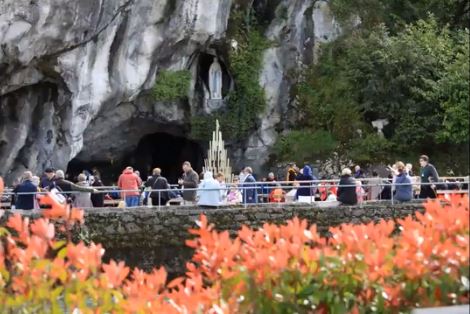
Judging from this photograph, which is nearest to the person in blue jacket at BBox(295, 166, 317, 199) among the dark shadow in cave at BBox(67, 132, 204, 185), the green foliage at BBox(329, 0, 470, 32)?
the green foliage at BBox(329, 0, 470, 32)

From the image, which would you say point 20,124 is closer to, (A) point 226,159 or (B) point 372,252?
(A) point 226,159

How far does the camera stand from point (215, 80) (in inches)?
1366

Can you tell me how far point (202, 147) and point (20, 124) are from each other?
7567 millimetres

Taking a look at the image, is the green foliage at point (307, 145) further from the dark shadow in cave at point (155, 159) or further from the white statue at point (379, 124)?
the dark shadow in cave at point (155, 159)

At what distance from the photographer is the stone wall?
1975 cm

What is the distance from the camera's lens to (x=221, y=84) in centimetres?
3494

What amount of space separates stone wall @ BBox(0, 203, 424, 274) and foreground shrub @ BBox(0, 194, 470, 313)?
41.5 ft

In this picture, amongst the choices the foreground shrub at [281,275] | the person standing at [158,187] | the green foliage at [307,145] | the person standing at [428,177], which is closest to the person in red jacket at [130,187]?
the person standing at [158,187]

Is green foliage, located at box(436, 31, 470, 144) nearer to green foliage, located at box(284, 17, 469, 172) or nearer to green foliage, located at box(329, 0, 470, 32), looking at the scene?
green foliage, located at box(284, 17, 469, 172)

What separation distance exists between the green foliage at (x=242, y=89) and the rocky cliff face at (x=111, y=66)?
1.49 feet

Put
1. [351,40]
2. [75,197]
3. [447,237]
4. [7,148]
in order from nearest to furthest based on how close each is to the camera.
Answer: [447,237] < [75,197] < [7,148] < [351,40]

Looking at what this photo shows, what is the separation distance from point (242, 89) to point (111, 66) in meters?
5.43

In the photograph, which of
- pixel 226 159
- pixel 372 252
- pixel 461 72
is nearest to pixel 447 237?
pixel 372 252

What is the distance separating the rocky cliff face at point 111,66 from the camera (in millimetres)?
27781
